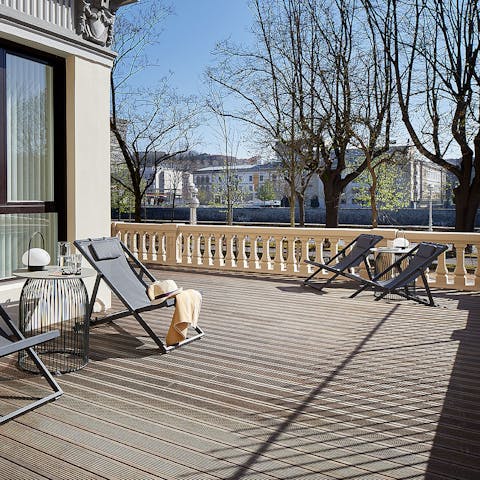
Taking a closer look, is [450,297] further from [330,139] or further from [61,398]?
[330,139]

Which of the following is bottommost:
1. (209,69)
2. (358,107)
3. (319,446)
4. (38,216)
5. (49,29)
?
(319,446)

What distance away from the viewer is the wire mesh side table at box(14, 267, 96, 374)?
431 cm

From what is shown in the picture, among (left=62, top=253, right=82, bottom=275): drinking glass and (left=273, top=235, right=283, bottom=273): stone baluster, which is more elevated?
(left=62, top=253, right=82, bottom=275): drinking glass

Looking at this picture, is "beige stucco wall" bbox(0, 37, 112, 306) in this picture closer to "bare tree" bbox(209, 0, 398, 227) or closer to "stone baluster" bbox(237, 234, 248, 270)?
"stone baluster" bbox(237, 234, 248, 270)

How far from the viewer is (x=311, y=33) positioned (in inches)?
581

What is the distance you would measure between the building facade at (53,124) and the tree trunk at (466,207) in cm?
1161

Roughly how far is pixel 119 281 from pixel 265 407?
219cm

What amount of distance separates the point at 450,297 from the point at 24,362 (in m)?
5.70

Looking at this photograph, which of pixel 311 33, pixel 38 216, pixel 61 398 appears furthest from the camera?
pixel 311 33

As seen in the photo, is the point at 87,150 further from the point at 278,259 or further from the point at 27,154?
the point at 278,259

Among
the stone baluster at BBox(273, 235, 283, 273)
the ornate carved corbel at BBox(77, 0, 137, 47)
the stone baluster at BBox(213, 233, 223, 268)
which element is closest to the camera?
the ornate carved corbel at BBox(77, 0, 137, 47)

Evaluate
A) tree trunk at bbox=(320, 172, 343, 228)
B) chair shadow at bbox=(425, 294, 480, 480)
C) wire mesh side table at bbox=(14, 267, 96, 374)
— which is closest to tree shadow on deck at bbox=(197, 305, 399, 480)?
chair shadow at bbox=(425, 294, 480, 480)

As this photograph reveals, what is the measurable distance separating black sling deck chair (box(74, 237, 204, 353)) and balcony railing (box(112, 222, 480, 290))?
14.6 feet

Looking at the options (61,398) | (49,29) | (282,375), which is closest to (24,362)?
(61,398)
